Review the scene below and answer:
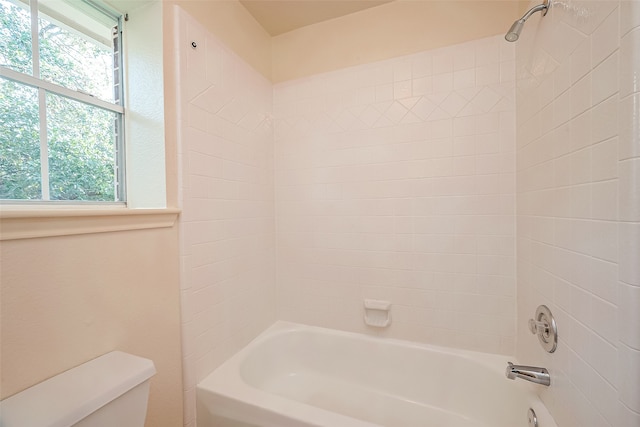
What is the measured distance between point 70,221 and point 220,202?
25.4 inches

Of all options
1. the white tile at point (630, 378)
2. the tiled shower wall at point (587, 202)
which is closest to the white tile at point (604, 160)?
the tiled shower wall at point (587, 202)

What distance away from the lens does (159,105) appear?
1092 millimetres

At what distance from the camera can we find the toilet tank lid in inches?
23.5

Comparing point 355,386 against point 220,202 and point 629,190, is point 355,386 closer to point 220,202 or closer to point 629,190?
point 220,202

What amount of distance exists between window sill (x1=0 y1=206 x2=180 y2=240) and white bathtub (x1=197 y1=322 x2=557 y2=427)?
33.0 inches

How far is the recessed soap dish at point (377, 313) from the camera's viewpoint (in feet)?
5.24

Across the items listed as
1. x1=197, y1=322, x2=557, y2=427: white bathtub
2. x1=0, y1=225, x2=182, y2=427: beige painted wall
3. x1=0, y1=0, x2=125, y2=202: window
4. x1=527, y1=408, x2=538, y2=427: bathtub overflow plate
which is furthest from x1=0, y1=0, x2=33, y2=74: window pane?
x1=527, y1=408, x2=538, y2=427: bathtub overflow plate

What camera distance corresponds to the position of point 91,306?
83cm

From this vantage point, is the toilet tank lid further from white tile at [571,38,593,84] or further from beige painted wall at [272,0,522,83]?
beige painted wall at [272,0,522,83]

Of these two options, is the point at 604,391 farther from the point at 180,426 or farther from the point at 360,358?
the point at 180,426

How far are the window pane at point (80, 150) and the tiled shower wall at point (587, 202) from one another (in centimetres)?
174

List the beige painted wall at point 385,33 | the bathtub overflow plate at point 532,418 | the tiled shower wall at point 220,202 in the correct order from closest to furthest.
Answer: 1. the bathtub overflow plate at point 532,418
2. the tiled shower wall at point 220,202
3. the beige painted wall at point 385,33

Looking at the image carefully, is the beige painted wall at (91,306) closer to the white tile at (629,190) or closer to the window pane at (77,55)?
the window pane at (77,55)

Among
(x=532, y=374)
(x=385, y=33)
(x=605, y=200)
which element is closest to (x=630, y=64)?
(x=605, y=200)
